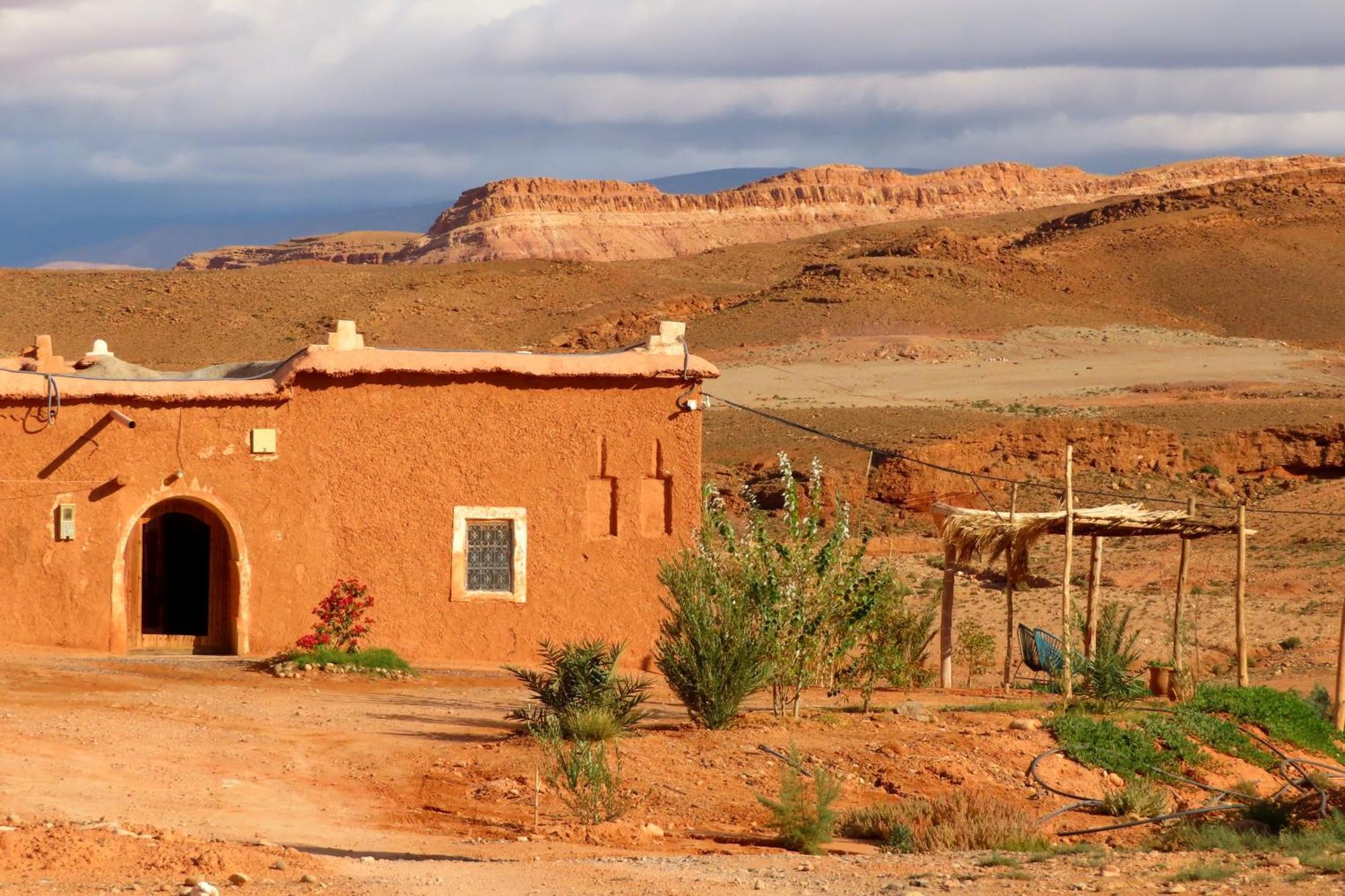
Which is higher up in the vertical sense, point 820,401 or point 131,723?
point 820,401

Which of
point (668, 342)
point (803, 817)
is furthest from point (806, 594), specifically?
point (668, 342)

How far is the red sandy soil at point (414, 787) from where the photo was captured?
919 cm

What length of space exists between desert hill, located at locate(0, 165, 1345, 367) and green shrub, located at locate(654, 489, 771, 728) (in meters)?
46.3

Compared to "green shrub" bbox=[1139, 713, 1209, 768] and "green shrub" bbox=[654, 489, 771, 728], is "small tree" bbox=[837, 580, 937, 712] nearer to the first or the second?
"green shrub" bbox=[654, 489, 771, 728]

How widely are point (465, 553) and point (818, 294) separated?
49363 millimetres

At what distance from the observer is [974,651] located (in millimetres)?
21797

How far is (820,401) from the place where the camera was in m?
49.8

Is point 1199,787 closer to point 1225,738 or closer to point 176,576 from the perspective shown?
point 1225,738

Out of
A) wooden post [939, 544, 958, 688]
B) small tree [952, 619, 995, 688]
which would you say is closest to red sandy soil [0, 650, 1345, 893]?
wooden post [939, 544, 958, 688]

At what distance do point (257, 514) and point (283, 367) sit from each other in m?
1.57

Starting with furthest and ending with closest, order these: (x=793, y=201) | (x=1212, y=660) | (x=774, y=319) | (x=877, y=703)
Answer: (x=793, y=201)
(x=774, y=319)
(x=1212, y=660)
(x=877, y=703)

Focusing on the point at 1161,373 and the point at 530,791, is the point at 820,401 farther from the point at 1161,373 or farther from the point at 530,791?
the point at 530,791

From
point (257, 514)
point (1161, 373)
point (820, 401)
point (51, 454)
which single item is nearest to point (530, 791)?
point (257, 514)

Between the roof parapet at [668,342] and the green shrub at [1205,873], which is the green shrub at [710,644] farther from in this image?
the green shrub at [1205,873]
